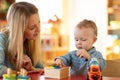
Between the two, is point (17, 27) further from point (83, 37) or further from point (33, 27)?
point (83, 37)

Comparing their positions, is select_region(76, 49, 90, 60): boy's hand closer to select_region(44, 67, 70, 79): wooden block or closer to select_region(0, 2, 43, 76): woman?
select_region(44, 67, 70, 79): wooden block

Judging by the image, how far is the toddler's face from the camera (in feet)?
5.27

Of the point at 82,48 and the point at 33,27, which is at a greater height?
the point at 33,27

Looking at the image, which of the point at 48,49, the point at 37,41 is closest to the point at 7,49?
the point at 37,41

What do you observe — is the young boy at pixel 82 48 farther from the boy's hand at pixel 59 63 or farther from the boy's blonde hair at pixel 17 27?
the boy's blonde hair at pixel 17 27

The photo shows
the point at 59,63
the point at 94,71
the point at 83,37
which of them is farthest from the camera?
the point at 83,37

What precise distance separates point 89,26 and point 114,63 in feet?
1.15

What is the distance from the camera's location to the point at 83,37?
1.61 meters

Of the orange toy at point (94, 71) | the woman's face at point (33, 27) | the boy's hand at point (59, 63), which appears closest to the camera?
the orange toy at point (94, 71)

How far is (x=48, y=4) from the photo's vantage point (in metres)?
4.93

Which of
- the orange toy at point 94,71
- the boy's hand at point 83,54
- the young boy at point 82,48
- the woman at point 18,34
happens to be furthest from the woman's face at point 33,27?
the orange toy at point 94,71

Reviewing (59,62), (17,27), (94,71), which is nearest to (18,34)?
(17,27)

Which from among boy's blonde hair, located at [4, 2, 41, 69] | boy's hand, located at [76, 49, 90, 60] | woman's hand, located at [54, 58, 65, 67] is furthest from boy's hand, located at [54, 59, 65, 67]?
boy's blonde hair, located at [4, 2, 41, 69]

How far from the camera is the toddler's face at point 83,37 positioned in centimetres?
161
